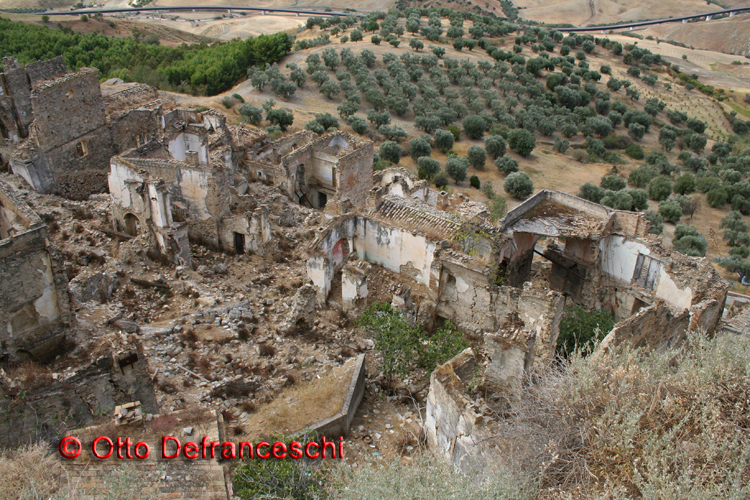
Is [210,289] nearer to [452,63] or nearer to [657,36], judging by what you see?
[452,63]

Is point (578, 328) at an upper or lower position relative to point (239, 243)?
upper

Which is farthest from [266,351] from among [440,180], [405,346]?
[440,180]

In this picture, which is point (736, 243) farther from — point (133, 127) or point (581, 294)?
point (133, 127)

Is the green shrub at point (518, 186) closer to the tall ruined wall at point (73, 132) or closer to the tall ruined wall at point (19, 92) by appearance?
the tall ruined wall at point (73, 132)

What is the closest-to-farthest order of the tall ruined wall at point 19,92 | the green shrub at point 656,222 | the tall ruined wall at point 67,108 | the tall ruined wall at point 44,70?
the tall ruined wall at point 67,108, the tall ruined wall at point 19,92, the tall ruined wall at point 44,70, the green shrub at point 656,222

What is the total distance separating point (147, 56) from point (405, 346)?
163 ft

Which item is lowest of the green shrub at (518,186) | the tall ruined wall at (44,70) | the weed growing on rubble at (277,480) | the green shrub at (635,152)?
the green shrub at (635,152)

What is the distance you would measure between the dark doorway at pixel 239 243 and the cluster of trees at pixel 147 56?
2737 centimetres

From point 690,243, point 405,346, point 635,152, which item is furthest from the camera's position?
point 635,152

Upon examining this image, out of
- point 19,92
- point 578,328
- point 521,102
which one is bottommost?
point 521,102

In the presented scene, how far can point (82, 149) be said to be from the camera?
27.9 m

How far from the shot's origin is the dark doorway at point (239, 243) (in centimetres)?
2297

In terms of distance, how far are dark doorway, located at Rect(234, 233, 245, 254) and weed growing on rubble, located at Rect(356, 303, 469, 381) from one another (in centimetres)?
814

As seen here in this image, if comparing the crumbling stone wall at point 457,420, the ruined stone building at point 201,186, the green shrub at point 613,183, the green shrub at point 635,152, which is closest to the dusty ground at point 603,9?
the green shrub at point 635,152
